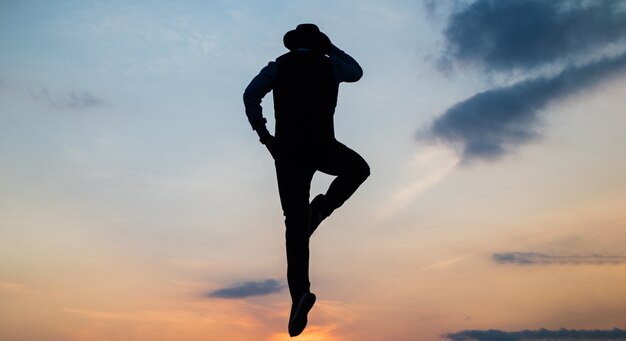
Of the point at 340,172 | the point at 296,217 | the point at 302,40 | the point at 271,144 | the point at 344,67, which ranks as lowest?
the point at 296,217

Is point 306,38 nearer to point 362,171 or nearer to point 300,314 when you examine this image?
point 362,171

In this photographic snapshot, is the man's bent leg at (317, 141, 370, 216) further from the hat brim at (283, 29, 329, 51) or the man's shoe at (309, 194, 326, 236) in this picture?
the hat brim at (283, 29, 329, 51)

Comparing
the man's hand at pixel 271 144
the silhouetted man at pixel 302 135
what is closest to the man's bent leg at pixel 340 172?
the silhouetted man at pixel 302 135

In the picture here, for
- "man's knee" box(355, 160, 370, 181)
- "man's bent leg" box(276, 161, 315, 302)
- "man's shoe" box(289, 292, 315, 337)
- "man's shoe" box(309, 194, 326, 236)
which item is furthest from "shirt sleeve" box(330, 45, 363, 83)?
"man's shoe" box(289, 292, 315, 337)

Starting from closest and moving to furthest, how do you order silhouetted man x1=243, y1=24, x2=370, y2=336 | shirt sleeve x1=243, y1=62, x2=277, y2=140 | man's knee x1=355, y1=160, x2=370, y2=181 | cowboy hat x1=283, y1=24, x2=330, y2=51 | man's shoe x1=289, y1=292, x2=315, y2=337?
man's shoe x1=289, y1=292, x2=315, y2=337 → silhouetted man x1=243, y1=24, x2=370, y2=336 → shirt sleeve x1=243, y1=62, x2=277, y2=140 → cowboy hat x1=283, y1=24, x2=330, y2=51 → man's knee x1=355, y1=160, x2=370, y2=181

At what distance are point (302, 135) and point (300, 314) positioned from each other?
1.65 m

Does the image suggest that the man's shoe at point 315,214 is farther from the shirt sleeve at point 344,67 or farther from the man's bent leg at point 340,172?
the shirt sleeve at point 344,67

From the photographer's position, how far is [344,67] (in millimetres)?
7039

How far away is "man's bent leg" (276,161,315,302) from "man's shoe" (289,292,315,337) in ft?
0.40

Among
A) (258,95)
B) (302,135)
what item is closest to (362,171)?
(302,135)

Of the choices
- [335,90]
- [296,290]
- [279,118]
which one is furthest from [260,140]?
[296,290]

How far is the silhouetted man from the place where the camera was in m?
6.69

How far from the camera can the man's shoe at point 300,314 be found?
21.4ft

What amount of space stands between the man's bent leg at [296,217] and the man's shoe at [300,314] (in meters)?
0.12
